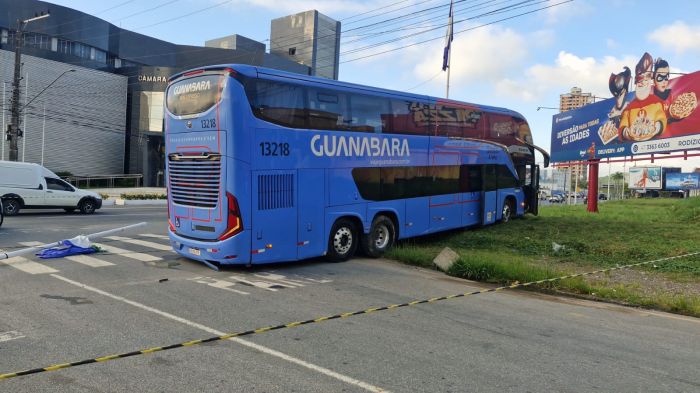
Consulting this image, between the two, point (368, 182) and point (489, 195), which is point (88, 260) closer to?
point (368, 182)

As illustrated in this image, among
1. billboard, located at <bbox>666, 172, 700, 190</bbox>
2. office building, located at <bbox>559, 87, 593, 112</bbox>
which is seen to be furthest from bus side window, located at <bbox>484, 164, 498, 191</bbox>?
billboard, located at <bbox>666, 172, 700, 190</bbox>

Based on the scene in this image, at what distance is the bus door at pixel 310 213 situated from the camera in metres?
10.5

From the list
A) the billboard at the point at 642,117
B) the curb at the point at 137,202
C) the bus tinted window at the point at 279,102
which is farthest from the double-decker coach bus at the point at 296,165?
the curb at the point at 137,202

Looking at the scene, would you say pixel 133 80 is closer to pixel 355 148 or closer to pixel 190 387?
pixel 355 148

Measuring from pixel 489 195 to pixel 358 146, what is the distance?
6637 millimetres

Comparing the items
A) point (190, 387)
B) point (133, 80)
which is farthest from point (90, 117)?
point (190, 387)

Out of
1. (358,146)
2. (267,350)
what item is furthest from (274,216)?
(267,350)

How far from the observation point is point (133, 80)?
53.1m

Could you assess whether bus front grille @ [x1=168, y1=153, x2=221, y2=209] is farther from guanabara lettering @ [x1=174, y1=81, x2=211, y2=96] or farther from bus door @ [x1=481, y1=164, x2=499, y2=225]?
bus door @ [x1=481, y1=164, x2=499, y2=225]

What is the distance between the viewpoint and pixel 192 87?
387 inches

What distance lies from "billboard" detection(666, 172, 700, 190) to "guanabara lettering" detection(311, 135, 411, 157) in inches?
3221

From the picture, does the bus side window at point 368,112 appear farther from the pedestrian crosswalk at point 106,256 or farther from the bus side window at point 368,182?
the pedestrian crosswalk at point 106,256

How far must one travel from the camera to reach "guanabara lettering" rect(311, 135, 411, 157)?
10.8 m

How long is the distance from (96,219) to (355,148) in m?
13.3
